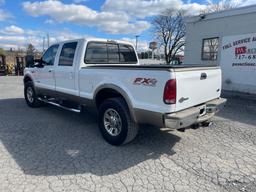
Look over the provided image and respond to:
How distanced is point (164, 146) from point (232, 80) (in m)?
8.59

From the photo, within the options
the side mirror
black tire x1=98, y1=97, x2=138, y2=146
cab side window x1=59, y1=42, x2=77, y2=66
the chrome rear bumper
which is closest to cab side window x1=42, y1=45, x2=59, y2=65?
the side mirror

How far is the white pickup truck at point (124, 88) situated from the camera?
3.70 m

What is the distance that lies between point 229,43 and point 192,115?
9.37 meters

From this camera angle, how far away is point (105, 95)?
4.96 m

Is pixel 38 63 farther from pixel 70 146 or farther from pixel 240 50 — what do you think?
pixel 240 50

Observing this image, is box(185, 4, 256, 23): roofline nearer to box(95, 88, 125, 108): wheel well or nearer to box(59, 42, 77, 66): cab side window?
box(59, 42, 77, 66): cab side window

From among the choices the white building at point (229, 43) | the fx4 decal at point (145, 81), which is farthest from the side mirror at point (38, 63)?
the white building at point (229, 43)

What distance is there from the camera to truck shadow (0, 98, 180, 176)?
3844 mm

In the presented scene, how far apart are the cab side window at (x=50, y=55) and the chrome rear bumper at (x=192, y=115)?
4031 mm

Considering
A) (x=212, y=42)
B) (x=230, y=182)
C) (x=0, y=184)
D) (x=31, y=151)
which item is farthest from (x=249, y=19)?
(x=0, y=184)

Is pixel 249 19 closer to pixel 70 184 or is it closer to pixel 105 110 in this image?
pixel 105 110

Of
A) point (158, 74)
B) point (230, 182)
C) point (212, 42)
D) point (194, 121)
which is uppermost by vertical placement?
point (212, 42)

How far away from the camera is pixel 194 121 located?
4008 mm

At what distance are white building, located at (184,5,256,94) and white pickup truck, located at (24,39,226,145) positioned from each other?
696 cm
